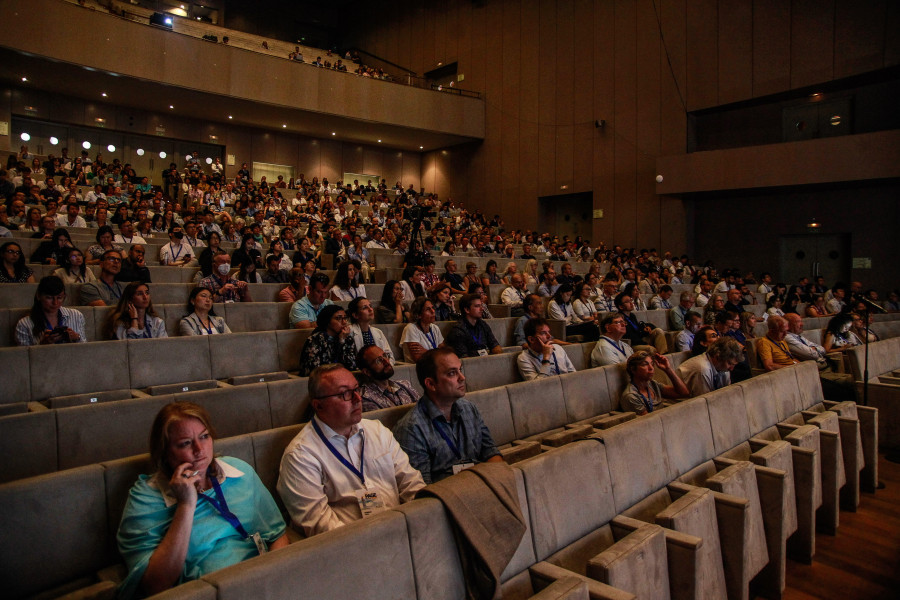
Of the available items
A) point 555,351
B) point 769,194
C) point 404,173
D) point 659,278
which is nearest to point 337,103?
point 404,173

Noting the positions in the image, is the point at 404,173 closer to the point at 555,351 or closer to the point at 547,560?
the point at 555,351

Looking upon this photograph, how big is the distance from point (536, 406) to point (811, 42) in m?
10.1

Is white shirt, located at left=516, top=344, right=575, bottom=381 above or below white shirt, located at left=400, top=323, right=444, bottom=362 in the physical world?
below

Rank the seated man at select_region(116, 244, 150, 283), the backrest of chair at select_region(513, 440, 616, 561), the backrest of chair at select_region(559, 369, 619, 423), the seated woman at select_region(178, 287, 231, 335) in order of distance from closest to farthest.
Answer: the backrest of chair at select_region(513, 440, 616, 561) < the backrest of chair at select_region(559, 369, 619, 423) < the seated woman at select_region(178, 287, 231, 335) < the seated man at select_region(116, 244, 150, 283)

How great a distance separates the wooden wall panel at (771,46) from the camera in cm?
976

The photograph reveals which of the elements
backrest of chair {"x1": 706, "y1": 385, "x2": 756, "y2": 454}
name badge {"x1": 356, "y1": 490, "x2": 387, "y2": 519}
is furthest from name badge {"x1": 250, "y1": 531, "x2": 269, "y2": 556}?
backrest of chair {"x1": 706, "y1": 385, "x2": 756, "y2": 454}

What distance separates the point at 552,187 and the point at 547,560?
1236 centimetres

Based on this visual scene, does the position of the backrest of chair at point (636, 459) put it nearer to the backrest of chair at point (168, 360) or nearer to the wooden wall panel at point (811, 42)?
the backrest of chair at point (168, 360)

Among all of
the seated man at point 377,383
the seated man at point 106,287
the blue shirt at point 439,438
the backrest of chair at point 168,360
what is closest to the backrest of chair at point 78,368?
the backrest of chair at point 168,360

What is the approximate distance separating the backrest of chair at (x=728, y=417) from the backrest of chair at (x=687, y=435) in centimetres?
5

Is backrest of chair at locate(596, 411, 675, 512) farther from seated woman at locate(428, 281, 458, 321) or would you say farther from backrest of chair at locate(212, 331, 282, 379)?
seated woman at locate(428, 281, 458, 321)

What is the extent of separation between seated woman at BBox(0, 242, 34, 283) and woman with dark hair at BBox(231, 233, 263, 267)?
5.55 feet

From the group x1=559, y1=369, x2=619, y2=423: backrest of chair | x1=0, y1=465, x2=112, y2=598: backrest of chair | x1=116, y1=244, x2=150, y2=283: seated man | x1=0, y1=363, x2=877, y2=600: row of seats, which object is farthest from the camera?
x1=116, y1=244, x2=150, y2=283: seated man

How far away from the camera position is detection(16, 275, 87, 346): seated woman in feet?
9.91
